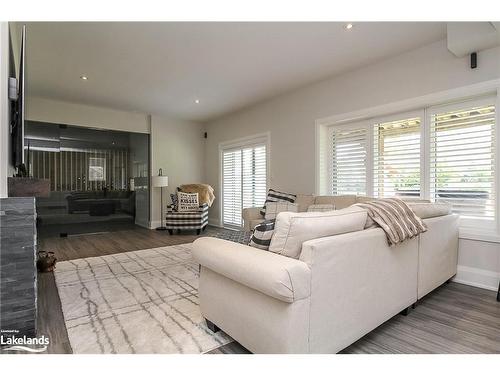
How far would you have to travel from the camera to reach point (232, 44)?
3016mm

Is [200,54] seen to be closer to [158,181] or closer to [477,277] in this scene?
[158,181]

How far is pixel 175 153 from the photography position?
6.59 meters

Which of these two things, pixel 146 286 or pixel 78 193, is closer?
pixel 146 286

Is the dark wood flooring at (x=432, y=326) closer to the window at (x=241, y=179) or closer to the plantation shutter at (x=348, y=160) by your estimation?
the plantation shutter at (x=348, y=160)

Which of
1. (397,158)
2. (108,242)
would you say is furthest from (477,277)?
(108,242)

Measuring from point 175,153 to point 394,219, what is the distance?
5600 mm

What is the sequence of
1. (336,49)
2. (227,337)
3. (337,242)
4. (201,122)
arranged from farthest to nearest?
1. (201,122)
2. (336,49)
3. (227,337)
4. (337,242)

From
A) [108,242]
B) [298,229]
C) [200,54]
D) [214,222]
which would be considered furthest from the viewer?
[214,222]

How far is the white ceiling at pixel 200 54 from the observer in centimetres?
273

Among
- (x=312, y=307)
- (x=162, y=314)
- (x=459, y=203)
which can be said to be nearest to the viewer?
(x=312, y=307)
